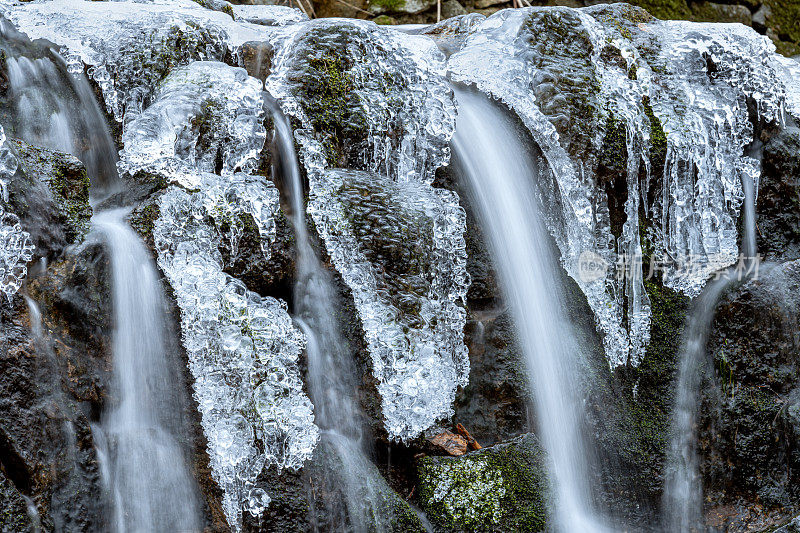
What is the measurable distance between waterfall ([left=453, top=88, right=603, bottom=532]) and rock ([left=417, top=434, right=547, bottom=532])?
19 cm

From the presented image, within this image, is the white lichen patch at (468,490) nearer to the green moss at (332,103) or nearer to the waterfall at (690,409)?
the waterfall at (690,409)

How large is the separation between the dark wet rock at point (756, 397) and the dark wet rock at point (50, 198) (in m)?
3.15

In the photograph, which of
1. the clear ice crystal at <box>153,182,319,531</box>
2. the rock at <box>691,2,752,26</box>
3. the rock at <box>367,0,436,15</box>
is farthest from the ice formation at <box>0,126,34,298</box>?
the rock at <box>691,2,752,26</box>

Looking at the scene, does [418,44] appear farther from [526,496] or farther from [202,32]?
[526,496]

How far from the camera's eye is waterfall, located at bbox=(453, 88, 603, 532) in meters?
3.32

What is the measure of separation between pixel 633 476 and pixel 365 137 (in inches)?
83.1

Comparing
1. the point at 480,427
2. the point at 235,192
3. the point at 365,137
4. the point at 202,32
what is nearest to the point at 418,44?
the point at 365,137

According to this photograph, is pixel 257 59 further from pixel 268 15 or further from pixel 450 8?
pixel 450 8

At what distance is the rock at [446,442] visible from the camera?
303 centimetres

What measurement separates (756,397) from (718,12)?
5.65 metres

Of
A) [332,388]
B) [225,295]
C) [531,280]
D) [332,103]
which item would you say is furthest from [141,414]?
[531,280]

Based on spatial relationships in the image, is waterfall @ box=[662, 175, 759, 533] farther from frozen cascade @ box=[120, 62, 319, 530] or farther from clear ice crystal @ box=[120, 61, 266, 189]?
clear ice crystal @ box=[120, 61, 266, 189]

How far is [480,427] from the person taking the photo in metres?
3.35

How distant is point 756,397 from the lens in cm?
365
